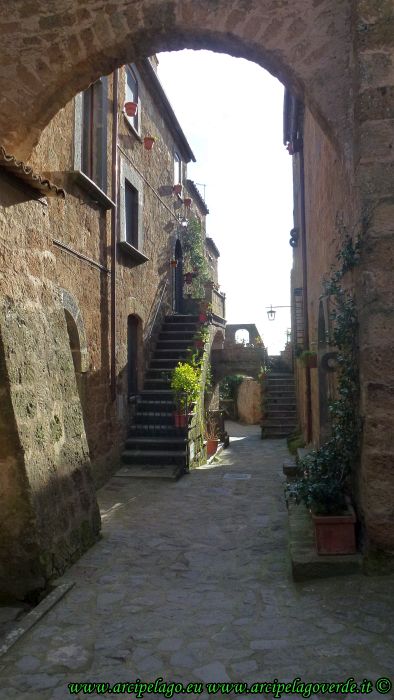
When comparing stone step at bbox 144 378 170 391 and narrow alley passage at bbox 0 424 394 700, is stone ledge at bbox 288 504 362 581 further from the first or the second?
stone step at bbox 144 378 170 391

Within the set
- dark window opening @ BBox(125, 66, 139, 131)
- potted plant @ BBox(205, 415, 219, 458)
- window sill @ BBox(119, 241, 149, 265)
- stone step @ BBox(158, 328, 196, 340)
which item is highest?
dark window opening @ BBox(125, 66, 139, 131)

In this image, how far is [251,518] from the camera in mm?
5883

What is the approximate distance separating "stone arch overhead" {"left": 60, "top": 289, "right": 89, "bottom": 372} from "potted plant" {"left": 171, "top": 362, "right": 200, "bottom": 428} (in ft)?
7.57

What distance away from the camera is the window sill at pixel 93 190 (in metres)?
6.76

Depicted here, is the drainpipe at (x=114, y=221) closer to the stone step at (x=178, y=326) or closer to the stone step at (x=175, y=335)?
the stone step at (x=175, y=335)

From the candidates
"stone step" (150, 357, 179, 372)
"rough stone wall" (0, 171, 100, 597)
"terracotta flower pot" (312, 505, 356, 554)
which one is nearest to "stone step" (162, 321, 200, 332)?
"stone step" (150, 357, 179, 372)

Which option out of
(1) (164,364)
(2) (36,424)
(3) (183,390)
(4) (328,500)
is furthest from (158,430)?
(4) (328,500)

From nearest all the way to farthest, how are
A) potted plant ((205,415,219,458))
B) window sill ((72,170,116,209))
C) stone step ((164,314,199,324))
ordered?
window sill ((72,170,116,209)), potted plant ((205,415,219,458)), stone step ((164,314,199,324))

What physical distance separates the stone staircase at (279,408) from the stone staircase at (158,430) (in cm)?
615

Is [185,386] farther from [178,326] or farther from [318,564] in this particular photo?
[318,564]

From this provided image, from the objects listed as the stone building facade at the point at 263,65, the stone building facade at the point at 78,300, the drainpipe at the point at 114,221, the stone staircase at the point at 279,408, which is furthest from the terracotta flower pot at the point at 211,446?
the stone building facade at the point at 263,65

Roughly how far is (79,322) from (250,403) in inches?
678

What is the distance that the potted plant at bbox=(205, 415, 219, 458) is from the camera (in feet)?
38.8

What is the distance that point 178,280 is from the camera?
15.2 meters
